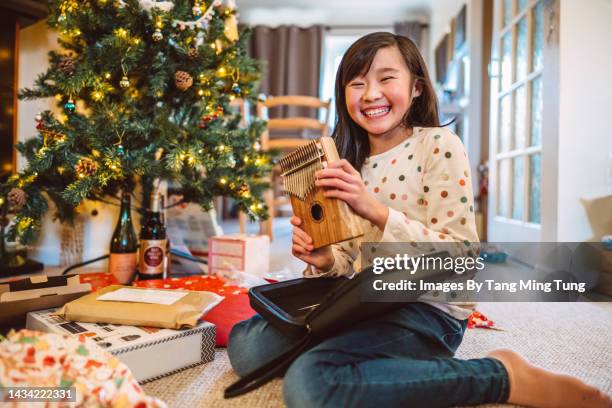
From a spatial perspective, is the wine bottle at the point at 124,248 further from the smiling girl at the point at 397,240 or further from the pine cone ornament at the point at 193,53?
the smiling girl at the point at 397,240

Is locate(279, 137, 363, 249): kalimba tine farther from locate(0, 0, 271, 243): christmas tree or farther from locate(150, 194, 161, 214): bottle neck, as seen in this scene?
locate(150, 194, 161, 214): bottle neck

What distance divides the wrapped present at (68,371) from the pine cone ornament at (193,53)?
4.01ft

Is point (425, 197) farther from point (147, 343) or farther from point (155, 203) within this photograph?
point (155, 203)

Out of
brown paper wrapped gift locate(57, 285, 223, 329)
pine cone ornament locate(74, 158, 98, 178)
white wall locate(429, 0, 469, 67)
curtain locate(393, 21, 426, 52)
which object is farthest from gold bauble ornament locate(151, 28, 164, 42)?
curtain locate(393, 21, 426, 52)

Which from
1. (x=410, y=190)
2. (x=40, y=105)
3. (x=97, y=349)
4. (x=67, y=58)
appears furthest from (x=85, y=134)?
(x=410, y=190)

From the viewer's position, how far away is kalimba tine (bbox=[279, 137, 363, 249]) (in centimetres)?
71

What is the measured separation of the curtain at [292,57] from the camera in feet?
15.5

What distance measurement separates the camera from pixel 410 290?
699 mm

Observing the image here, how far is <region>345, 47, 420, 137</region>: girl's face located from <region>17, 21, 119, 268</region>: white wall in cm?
144

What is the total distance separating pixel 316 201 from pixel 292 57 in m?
4.30

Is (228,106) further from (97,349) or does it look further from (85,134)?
(97,349)

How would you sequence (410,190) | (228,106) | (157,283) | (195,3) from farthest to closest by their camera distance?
(228,106) < (195,3) < (157,283) < (410,190)

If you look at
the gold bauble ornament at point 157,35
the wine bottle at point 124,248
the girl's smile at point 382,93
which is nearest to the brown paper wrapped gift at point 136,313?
the girl's smile at point 382,93

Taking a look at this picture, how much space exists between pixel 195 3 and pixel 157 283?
1.06m
